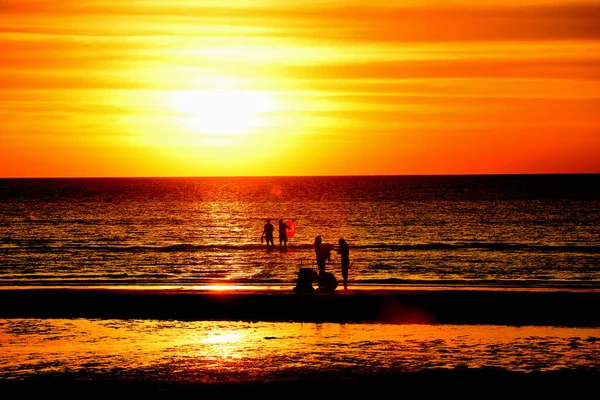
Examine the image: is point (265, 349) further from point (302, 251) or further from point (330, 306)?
point (302, 251)

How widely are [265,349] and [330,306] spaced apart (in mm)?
5077

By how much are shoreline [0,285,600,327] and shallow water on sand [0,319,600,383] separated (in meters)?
0.93

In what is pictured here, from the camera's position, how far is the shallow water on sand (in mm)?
17906

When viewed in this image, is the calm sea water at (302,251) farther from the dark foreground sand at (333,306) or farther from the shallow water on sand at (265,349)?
the shallow water on sand at (265,349)

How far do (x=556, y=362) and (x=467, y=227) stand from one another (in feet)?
230

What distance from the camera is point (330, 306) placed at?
2469 centimetres

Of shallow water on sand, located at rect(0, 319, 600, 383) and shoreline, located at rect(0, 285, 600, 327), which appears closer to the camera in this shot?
shallow water on sand, located at rect(0, 319, 600, 383)

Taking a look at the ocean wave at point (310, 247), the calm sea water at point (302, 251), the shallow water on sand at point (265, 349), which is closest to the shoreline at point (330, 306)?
the shallow water on sand at point (265, 349)

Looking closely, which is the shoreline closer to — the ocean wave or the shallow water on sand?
the shallow water on sand

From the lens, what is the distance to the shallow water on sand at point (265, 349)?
17906 millimetres

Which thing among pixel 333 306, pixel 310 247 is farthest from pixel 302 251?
pixel 333 306

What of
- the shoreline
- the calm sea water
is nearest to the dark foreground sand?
the shoreline

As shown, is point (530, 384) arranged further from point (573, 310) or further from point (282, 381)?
point (573, 310)

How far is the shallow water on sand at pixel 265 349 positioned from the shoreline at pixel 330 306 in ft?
3.06
